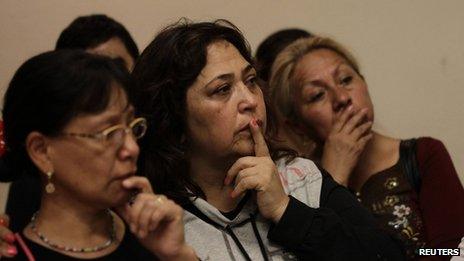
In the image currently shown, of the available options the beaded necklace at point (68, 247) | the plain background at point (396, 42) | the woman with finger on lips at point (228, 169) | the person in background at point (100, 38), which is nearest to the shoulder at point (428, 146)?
the woman with finger on lips at point (228, 169)

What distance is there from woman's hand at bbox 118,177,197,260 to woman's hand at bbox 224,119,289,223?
0.27 m

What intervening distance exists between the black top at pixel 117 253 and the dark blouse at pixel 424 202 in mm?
827

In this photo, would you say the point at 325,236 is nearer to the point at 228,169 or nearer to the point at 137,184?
the point at 228,169

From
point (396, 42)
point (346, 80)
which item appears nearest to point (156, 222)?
point (346, 80)

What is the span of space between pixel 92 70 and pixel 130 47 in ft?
3.79

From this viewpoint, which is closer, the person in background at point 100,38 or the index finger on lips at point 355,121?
the index finger on lips at point 355,121

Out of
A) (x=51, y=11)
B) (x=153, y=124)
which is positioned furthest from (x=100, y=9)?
(x=153, y=124)

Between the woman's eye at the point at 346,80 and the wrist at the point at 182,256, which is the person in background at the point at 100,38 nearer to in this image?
the woman's eye at the point at 346,80

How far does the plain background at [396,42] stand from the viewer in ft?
8.39

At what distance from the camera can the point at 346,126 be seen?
2051 millimetres

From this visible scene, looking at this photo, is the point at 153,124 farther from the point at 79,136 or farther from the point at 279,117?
the point at 279,117

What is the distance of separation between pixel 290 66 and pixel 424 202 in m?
0.66

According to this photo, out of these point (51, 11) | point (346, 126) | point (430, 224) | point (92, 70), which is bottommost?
point (430, 224)

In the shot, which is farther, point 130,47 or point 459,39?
point 459,39
